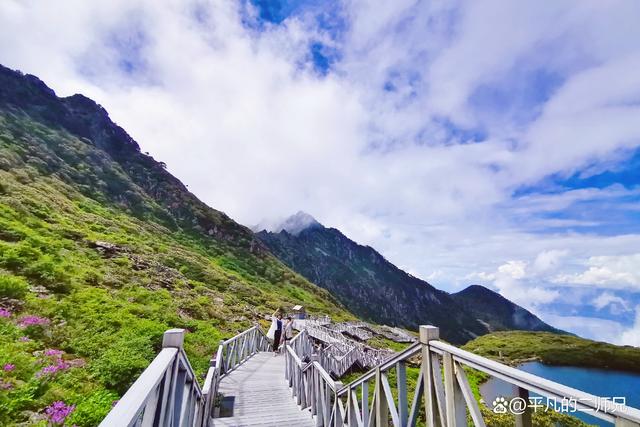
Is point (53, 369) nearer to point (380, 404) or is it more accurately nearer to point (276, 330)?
point (380, 404)

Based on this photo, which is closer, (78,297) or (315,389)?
(315,389)

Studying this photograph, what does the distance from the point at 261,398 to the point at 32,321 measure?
7.28 m

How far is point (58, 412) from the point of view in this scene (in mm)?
5555

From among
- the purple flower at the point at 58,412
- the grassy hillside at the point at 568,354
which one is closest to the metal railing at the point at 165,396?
the purple flower at the point at 58,412

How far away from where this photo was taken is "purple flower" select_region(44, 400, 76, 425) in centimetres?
535

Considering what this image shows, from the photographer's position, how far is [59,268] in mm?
15375

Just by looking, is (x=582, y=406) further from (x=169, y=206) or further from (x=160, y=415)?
(x=169, y=206)

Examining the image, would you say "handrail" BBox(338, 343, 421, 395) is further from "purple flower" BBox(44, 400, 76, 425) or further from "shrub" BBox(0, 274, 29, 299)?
"shrub" BBox(0, 274, 29, 299)

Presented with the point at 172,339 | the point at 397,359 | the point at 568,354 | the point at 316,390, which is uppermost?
the point at 172,339

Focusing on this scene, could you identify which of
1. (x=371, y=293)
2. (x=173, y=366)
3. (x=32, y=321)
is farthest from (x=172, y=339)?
(x=371, y=293)

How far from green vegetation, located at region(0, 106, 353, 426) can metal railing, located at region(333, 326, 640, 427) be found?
533 centimetres

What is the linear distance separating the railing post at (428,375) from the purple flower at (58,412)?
241 inches

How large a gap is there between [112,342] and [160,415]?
9.64 meters

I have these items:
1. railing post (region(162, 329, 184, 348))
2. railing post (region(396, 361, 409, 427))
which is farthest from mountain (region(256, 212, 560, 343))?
railing post (region(162, 329, 184, 348))
